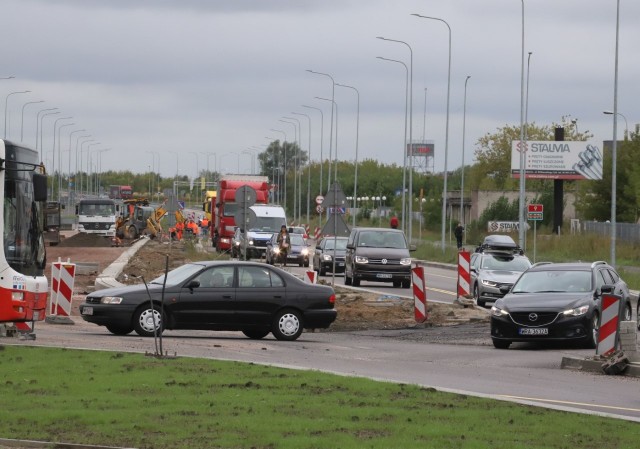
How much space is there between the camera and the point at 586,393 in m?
16.5

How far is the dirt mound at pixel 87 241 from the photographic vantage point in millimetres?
82856

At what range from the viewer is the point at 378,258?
44.8 meters

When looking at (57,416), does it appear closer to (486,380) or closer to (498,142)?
(486,380)

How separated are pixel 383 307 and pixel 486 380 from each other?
16.1 meters

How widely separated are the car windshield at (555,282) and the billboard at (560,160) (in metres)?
62.4

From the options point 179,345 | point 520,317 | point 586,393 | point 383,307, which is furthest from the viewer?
point 383,307

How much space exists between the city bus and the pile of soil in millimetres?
60700

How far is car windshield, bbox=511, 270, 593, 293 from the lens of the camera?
2512cm

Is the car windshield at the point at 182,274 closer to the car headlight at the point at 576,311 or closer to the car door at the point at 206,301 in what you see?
the car door at the point at 206,301

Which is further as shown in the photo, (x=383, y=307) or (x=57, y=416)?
(x=383, y=307)

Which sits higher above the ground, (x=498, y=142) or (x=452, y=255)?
(x=498, y=142)

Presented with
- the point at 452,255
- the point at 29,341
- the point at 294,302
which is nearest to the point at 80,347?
the point at 29,341

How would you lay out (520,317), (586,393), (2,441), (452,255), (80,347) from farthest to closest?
(452,255), (520,317), (80,347), (586,393), (2,441)

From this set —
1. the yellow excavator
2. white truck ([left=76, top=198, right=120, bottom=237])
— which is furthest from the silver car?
white truck ([left=76, top=198, right=120, bottom=237])
